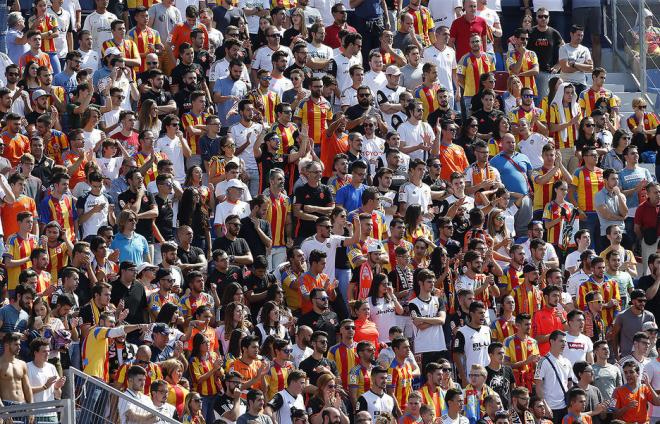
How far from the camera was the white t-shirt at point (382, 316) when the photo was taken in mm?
20250

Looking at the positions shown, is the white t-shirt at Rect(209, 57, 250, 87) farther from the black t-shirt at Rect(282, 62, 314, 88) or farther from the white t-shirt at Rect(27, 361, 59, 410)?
the white t-shirt at Rect(27, 361, 59, 410)

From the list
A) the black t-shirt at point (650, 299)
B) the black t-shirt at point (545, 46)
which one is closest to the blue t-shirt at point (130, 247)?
the black t-shirt at point (650, 299)

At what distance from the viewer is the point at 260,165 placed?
72.4 feet

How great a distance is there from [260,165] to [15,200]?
11.2ft

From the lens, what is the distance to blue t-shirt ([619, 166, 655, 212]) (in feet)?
78.0

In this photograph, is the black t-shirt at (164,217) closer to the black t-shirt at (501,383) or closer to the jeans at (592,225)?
the black t-shirt at (501,383)

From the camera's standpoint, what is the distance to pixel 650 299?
22.2 m

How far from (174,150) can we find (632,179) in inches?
250

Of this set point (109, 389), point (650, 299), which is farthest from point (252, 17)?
point (109, 389)

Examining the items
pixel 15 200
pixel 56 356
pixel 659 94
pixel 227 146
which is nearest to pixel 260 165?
pixel 227 146

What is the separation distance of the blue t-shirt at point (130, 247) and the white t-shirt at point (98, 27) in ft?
16.3

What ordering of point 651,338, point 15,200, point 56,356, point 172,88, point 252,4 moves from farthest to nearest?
point 252,4 < point 172,88 < point 651,338 < point 15,200 < point 56,356

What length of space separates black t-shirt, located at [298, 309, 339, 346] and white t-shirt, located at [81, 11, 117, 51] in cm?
610

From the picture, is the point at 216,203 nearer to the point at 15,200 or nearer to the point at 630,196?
the point at 15,200
